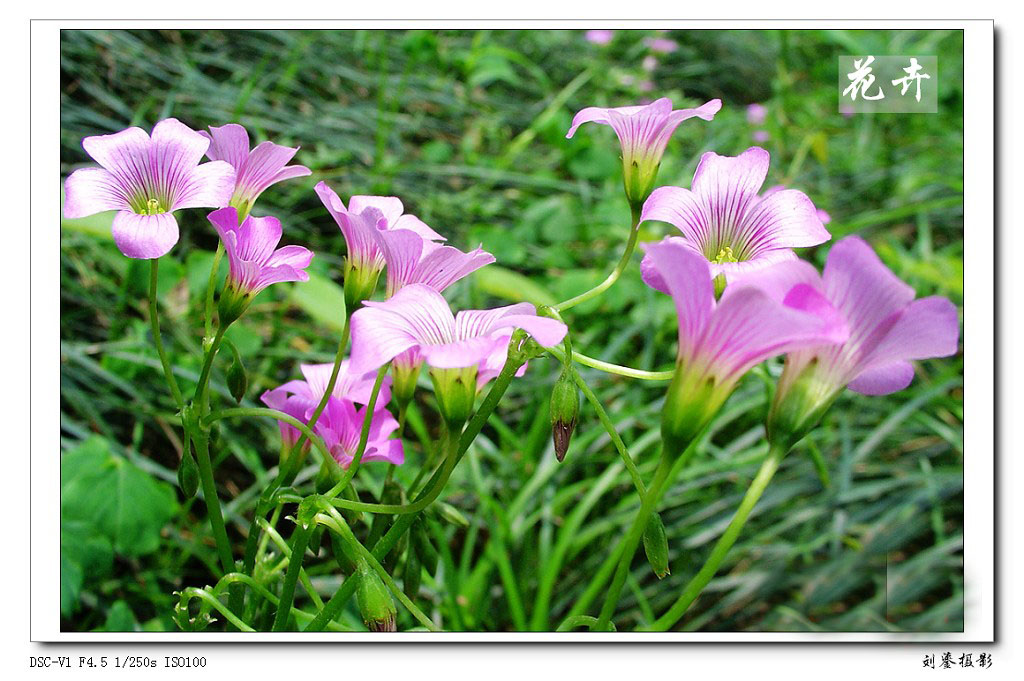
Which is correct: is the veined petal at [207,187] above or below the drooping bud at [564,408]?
above

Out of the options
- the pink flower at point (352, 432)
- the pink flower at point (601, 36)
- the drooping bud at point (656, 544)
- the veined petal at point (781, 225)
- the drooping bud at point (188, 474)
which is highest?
the pink flower at point (601, 36)

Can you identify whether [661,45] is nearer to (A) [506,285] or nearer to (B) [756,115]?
(B) [756,115]

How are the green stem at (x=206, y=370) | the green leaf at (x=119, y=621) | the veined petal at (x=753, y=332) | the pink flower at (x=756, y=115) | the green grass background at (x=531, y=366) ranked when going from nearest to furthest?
the veined petal at (x=753, y=332) → the green stem at (x=206, y=370) → the green leaf at (x=119, y=621) → the green grass background at (x=531, y=366) → the pink flower at (x=756, y=115)

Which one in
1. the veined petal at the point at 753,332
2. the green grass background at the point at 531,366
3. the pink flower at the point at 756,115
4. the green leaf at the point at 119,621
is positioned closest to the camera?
the veined petal at the point at 753,332

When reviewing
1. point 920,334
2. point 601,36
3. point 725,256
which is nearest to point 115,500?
point 725,256

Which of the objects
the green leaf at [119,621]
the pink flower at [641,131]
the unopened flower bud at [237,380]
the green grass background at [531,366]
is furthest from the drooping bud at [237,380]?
the green leaf at [119,621]

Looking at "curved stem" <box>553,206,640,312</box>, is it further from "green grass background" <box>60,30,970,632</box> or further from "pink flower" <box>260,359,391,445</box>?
"green grass background" <box>60,30,970,632</box>

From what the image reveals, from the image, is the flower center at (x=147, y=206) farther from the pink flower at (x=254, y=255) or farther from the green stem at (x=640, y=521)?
the green stem at (x=640, y=521)

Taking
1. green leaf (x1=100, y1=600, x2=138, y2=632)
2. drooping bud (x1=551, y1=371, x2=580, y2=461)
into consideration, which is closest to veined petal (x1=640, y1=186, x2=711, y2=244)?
drooping bud (x1=551, y1=371, x2=580, y2=461)
